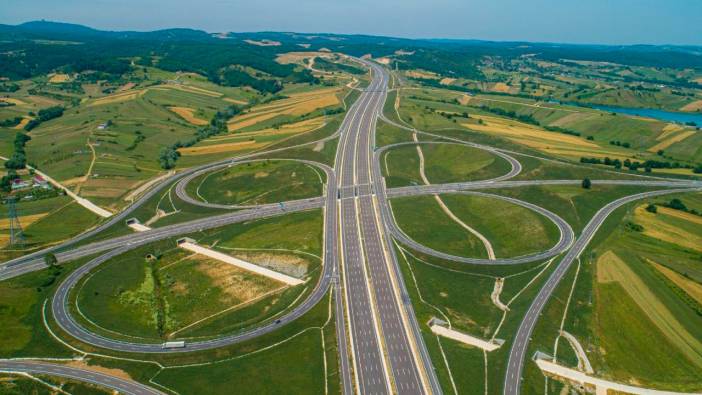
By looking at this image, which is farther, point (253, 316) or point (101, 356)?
point (253, 316)

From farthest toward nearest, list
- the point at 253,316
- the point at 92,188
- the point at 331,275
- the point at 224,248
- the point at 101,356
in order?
the point at 92,188
the point at 224,248
the point at 331,275
the point at 253,316
the point at 101,356

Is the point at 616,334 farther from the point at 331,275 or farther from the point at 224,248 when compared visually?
the point at 224,248

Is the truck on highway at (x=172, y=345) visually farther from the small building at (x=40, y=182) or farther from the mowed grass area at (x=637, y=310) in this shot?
the small building at (x=40, y=182)

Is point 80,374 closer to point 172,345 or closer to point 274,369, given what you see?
point 172,345

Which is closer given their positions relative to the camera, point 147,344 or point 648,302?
point 147,344

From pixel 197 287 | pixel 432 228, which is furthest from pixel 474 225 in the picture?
pixel 197 287

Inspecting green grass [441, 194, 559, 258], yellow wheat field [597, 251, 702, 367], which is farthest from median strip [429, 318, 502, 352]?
yellow wheat field [597, 251, 702, 367]

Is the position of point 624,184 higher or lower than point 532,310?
higher

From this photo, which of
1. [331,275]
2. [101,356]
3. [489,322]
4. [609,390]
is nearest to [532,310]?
[489,322]
